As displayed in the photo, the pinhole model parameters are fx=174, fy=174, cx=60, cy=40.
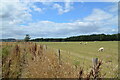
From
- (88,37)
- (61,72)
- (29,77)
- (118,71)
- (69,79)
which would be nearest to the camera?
(69,79)

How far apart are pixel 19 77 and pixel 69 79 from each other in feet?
→ 9.34

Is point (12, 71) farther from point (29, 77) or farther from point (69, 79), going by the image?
point (69, 79)

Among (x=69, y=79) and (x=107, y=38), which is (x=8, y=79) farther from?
(x=107, y=38)

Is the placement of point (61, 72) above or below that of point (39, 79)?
above

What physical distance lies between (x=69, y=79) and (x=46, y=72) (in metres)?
1.55

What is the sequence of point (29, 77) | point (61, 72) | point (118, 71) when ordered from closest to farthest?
point (61, 72), point (118, 71), point (29, 77)

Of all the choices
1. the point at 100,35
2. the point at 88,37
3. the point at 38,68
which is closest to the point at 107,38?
the point at 100,35

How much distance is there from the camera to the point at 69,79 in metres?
5.57

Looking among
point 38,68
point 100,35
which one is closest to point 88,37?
point 100,35

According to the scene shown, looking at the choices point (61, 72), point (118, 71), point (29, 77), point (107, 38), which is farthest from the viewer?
point (107, 38)

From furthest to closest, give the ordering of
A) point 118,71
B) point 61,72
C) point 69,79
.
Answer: point 118,71, point 61,72, point 69,79

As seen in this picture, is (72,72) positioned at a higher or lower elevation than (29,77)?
higher

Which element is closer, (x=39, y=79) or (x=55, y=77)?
(x=55, y=77)

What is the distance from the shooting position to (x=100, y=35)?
10719 cm
